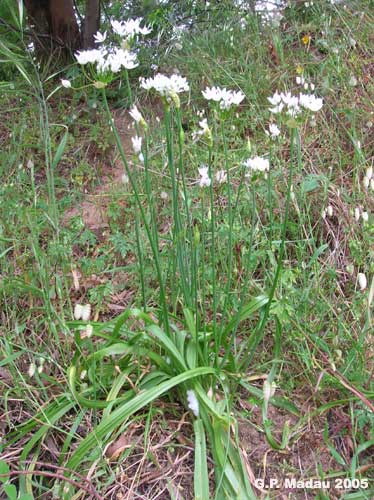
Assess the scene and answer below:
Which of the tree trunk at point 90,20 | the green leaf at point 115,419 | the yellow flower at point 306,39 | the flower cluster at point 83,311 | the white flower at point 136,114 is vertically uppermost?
the tree trunk at point 90,20

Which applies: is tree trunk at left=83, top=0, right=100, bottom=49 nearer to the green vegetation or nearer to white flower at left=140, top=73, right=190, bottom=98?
the green vegetation

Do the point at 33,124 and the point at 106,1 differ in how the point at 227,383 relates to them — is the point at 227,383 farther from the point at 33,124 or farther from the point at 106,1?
the point at 106,1

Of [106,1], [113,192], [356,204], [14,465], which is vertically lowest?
[14,465]

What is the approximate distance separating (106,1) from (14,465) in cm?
342

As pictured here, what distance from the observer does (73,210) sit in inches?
103

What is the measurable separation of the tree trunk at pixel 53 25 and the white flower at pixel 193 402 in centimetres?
278

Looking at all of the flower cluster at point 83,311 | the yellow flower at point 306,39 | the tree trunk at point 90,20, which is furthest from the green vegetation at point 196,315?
the tree trunk at point 90,20

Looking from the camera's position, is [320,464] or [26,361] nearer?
[320,464]

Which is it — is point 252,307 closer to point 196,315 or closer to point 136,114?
point 196,315

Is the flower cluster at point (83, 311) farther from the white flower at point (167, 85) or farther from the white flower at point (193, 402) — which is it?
the white flower at point (167, 85)

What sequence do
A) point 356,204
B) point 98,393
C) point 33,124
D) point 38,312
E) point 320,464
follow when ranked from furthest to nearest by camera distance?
point 33,124 → point 356,204 → point 38,312 → point 98,393 → point 320,464

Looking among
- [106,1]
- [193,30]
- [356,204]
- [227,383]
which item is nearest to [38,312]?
[227,383]

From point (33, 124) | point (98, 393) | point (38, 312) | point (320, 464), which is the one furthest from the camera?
point (33, 124)

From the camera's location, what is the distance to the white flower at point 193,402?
1.44 metres
